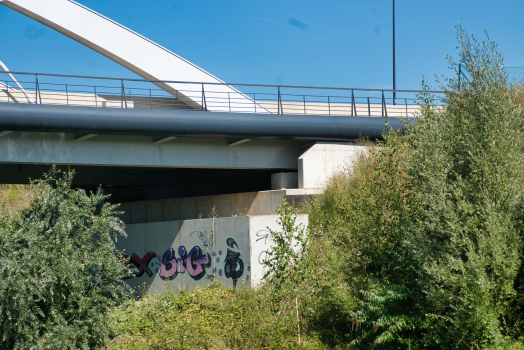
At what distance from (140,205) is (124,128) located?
10.6 metres

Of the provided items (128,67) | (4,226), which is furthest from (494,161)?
(128,67)

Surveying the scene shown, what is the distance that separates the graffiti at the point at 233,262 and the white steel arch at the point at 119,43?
29.5ft

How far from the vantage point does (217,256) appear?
1566 cm

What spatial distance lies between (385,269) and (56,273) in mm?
8796

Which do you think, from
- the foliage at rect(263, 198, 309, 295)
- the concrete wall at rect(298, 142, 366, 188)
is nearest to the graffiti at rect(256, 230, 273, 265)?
the foliage at rect(263, 198, 309, 295)

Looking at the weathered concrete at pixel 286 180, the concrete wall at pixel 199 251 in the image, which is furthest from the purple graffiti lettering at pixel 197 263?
the weathered concrete at pixel 286 180

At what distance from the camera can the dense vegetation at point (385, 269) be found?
902cm

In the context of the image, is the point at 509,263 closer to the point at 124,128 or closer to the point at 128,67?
the point at 124,128

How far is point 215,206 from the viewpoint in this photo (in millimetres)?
23250

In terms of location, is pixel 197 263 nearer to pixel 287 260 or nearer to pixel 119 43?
pixel 287 260

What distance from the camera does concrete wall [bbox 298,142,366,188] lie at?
2105 centimetres

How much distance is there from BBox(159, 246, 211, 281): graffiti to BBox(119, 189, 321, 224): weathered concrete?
1.76 metres

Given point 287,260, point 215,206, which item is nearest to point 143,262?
point 215,206

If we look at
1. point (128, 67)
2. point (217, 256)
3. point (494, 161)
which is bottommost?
point (217, 256)
